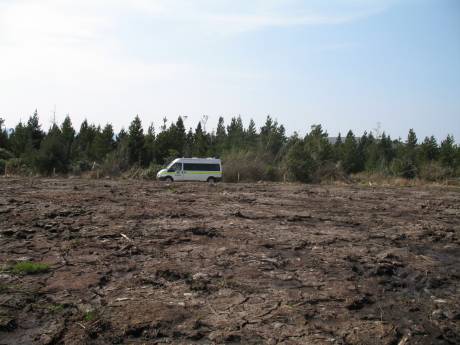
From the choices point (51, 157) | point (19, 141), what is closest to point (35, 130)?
point (19, 141)

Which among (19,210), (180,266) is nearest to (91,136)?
(19,210)

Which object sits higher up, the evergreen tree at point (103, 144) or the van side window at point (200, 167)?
the evergreen tree at point (103, 144)

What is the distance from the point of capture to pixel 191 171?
27031 millimetres

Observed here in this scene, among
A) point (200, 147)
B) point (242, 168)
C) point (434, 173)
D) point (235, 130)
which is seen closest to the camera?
point (434, 173)

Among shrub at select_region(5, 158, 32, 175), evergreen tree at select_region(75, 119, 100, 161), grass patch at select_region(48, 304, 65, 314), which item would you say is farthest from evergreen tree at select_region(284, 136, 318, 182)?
grass patch at select_region(48, 304, 65, 314)

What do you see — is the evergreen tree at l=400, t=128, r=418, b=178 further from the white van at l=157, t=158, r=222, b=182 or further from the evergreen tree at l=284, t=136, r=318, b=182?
the white van at l=157, t=158, r=222, b=182

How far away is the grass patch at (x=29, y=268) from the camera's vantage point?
5547 millimetres

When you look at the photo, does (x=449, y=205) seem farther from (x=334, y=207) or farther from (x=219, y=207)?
(x=219, y=207)

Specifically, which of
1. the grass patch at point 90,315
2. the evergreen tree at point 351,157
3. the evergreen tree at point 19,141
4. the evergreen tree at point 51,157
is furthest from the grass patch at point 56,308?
the evergreen tree at point 351,157

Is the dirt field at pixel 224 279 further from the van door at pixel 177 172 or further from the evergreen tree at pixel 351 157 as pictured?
the evergreen tree at pixel 351 157

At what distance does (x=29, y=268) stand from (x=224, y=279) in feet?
9.17

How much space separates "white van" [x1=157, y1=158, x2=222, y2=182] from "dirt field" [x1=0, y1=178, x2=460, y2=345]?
1617 cm

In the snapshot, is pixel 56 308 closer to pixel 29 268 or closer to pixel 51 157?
pixel 29 268

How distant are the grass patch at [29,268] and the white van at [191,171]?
21.1m
